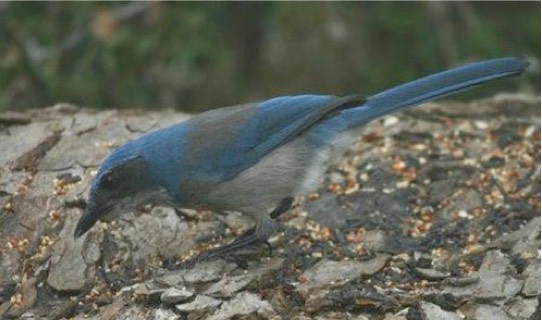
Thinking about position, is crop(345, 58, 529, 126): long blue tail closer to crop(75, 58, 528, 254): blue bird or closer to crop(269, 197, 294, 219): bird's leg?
crop(75, 58, 528, 254): blue bird

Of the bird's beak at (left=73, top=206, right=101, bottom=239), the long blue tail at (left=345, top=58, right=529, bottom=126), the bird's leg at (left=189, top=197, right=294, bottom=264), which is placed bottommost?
the bird's leg at (left=189, top=197, right=294, bottom=264)

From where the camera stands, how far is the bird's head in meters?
5.73

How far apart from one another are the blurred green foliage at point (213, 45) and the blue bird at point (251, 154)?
2.35 metres

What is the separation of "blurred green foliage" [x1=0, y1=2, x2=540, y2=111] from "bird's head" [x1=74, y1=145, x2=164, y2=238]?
257cm

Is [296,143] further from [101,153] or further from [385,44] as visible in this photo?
[385,44]

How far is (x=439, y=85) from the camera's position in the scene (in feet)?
20.1

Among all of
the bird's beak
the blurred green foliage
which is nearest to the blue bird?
the bird's beak

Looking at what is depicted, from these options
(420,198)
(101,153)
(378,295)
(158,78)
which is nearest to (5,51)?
(158,78)

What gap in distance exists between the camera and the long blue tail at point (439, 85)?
19.8 ft

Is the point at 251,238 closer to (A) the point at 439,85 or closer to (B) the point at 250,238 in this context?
(B) the point at 250,238

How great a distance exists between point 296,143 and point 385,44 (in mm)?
3883

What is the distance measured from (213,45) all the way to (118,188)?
9.40 feet

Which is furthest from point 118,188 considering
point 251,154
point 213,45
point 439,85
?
point 213,45

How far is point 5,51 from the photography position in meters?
8.44
